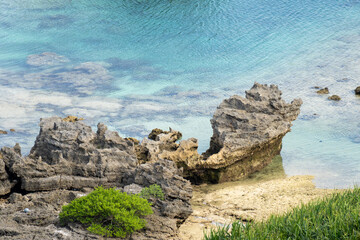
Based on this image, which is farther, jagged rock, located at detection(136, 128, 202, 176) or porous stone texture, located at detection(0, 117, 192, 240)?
jagged rock, located at detection(136, 128, 202, 176)

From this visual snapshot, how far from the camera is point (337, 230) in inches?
379

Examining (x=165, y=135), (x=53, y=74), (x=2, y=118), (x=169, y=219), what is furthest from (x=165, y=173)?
(x=53, y=74)

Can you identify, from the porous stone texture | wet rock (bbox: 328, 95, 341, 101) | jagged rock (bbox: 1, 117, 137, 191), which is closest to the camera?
the porous stone texture

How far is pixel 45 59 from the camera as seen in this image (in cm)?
3186

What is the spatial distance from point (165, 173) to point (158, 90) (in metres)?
14.2

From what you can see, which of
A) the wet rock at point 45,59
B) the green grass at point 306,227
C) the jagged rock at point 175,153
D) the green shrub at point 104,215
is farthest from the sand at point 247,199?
the wet rock at point 45,59

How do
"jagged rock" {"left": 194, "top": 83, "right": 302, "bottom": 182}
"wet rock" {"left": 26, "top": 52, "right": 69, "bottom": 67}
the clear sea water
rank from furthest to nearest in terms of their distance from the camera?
"wet rock" {"left": 26, "top": 52, "right": 69, "bottom": 67} < the clear sea water < "jagged rock" {"left": 194, "top": 83, "right": 302, "bottom": 182}

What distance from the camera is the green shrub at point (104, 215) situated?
10.8m

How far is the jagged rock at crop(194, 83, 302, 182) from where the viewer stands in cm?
1580

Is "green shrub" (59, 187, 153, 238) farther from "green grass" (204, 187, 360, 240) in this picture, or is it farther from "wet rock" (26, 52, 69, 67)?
"wet rock" (26, 52, 69, 67)

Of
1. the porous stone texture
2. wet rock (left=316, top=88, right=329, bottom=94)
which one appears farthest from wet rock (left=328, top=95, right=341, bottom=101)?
the porous stone texture

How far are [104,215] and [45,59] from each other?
22.6 meters

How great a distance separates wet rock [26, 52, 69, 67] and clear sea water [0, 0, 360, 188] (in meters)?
0.44

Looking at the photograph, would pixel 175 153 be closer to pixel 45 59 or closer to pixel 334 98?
pixel 334 98
